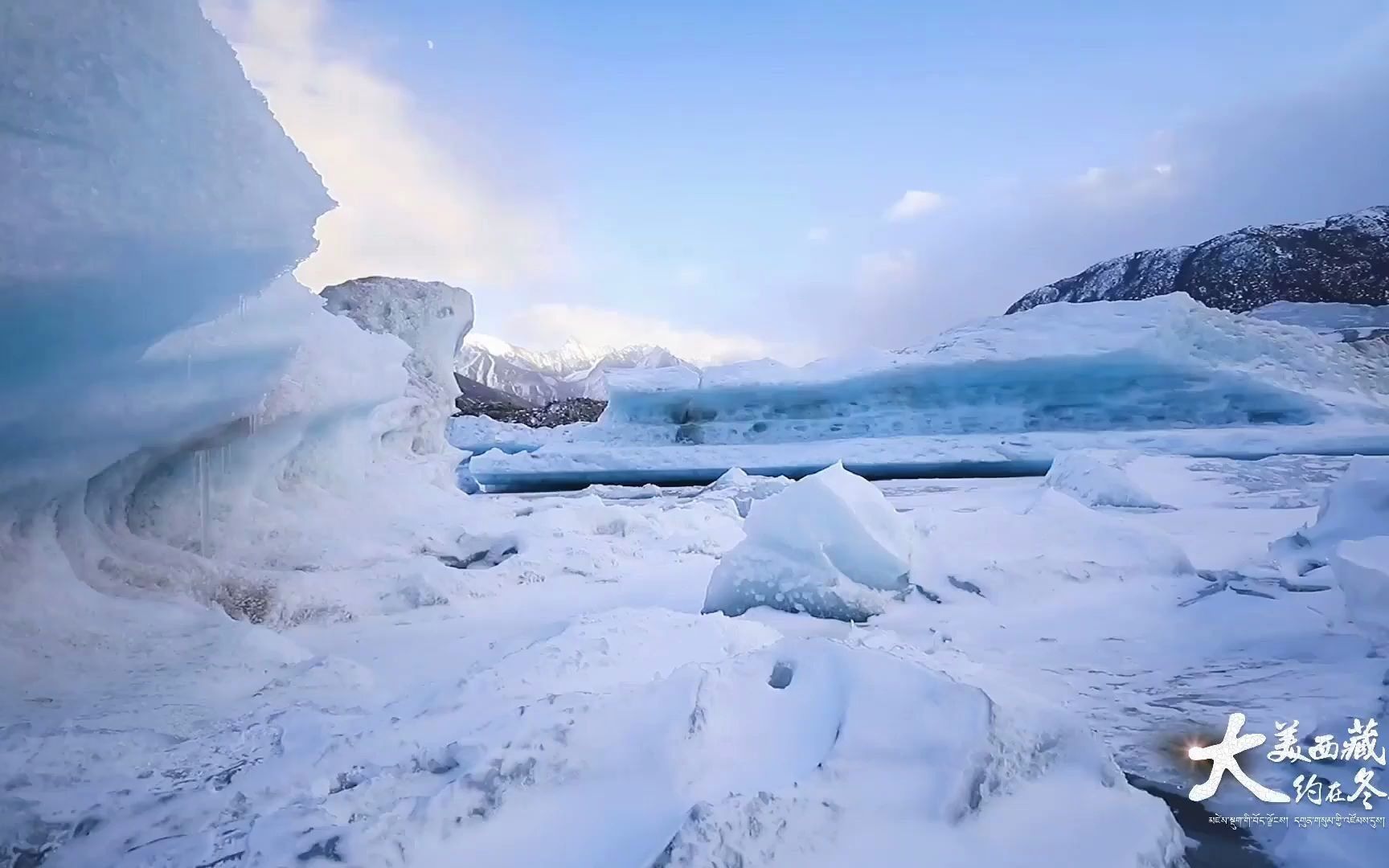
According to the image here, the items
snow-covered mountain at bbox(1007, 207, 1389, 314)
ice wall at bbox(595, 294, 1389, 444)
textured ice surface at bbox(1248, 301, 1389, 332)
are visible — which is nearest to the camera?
ice wall at bbox(595, 294, 1389, 444)

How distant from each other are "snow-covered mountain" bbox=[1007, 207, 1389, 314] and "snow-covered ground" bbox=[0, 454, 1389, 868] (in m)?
23.9

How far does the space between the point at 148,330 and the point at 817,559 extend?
3172 mm

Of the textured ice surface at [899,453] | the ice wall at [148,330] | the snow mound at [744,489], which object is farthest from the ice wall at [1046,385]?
the ice wall at [148,330]

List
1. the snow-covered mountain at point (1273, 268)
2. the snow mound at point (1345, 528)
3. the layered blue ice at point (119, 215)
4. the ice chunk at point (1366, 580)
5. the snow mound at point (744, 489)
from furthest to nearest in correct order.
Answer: the snow-covered mountain at point (1273, 268) < the snow mound at point (744, 489) < the snow mound at point (1345, 528) < the ice chunk at point (1366, 580) < the layered blue ice at point (119, 215)

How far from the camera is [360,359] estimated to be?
5.55 m

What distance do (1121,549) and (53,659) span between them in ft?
16.7

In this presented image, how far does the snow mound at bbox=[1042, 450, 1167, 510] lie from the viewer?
692 centimetres

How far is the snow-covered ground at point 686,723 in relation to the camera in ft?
4.44

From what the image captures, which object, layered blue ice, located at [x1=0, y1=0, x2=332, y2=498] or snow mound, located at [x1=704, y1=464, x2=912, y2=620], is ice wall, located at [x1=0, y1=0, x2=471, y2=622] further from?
snow mound, located at [x1=704, y1=464, x2=912, y2=620]

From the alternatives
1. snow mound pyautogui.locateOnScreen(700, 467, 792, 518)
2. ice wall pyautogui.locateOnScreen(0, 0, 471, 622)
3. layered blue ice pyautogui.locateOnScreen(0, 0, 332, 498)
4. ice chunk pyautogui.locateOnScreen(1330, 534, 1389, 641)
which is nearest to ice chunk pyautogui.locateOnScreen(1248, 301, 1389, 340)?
snow mound pyautogui.locateOnScreen(700, 467, 792, 518)

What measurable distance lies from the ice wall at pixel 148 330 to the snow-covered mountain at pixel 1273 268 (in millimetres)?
25759

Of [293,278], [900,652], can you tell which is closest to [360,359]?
[293,278]

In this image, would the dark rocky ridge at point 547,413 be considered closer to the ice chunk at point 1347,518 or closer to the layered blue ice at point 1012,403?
the layered blue ice at point 1012,403

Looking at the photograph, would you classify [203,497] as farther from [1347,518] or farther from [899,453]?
[899,453]
